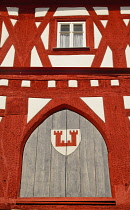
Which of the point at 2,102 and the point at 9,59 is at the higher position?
the point at 9,59

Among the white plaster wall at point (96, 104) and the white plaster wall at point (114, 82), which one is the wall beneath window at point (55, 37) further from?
the white plaster wall at point (96, 104)

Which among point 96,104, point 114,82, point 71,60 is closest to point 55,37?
point 71,60

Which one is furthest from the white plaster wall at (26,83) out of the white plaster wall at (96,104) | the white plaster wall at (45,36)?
the white plaster wall at (96,104)

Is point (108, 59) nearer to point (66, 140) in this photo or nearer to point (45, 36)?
point (45, 36)

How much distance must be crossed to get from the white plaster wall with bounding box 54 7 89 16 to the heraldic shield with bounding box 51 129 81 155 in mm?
3960

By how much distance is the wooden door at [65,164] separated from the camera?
7.43 m

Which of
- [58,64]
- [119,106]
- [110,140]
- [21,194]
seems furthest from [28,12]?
[21,194]

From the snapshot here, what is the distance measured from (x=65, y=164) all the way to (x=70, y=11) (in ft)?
16.2

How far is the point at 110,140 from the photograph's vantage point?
8.03m

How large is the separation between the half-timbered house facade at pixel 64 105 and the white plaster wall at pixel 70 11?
3 centimetres

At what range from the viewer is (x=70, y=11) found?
10.5 m

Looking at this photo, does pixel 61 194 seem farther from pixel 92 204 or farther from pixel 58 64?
pixel 58 64

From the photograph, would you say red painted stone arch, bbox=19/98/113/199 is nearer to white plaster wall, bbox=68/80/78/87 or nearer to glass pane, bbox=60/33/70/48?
white plaster wall, bbox=68/80/78/87

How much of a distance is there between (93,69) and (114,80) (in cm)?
63
